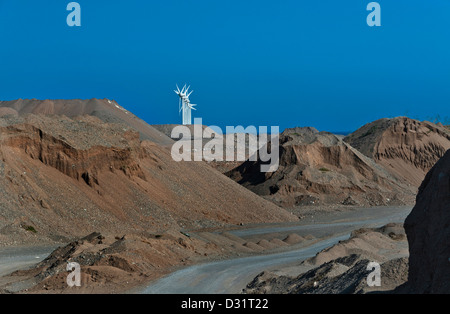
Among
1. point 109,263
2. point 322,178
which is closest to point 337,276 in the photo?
point 109,263

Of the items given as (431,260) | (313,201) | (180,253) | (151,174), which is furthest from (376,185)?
(431,260)

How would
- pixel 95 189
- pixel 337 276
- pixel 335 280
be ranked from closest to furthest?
pixel 335 280 → pixel 337 276 → pixel 95 189

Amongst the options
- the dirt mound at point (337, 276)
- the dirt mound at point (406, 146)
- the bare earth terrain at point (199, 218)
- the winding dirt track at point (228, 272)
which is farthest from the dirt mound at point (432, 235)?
the dirt mound at point (406, 146)

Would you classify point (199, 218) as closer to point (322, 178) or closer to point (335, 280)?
point (322, 178)

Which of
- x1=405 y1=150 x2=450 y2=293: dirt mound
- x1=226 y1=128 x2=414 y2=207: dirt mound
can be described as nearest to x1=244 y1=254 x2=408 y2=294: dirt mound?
x1=405 y1=150 x2=450 y2=293: dirt mound

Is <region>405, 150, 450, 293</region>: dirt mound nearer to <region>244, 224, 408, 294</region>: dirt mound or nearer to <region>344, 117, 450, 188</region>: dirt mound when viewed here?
<region>244, 224, 408, 294</region>: dirt mound

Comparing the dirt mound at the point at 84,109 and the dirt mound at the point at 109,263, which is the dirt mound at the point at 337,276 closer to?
the dirt mound at the point at 109,263
